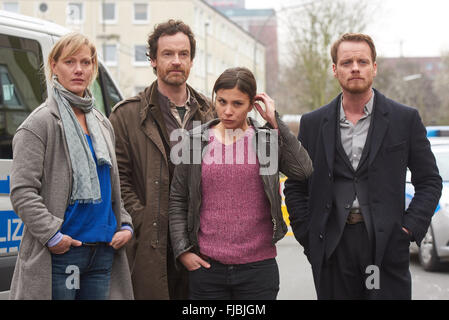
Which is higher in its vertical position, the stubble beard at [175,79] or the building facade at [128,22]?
the building facade at [128,22]

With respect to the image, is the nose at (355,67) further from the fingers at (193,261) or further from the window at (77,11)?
the window at (77,11)

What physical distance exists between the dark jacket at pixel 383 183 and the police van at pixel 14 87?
1966 mm

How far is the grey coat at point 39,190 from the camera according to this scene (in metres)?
3.03

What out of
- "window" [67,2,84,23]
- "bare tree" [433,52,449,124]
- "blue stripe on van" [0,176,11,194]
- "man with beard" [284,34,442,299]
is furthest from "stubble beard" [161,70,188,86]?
"window" [67,2,84,23]

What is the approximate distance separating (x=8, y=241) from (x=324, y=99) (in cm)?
3276

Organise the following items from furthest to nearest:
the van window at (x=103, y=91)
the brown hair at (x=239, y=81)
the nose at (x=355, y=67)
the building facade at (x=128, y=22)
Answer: the building facade at (x=128, y=22) < the van window at (x=103, y=91) < the nose at (x=355, y=67) < the brown hair at (x=239, y=81)

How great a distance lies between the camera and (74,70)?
10.6 feet

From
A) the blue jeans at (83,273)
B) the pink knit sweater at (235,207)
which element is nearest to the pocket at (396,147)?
the pink knit sweater at (235,207)

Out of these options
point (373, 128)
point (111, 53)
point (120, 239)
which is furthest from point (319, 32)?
point (120, 239)

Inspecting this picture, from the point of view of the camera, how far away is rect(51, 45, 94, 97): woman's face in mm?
3240

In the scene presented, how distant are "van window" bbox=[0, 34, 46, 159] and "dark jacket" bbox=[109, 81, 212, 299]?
1065 mm

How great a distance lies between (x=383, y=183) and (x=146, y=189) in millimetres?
1315
